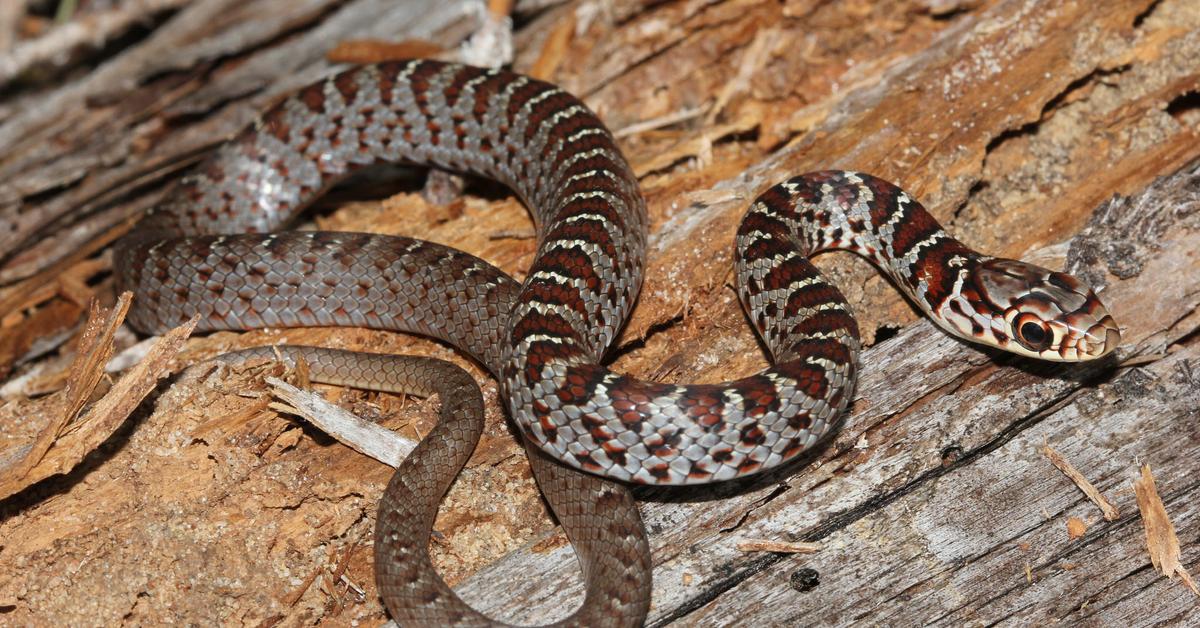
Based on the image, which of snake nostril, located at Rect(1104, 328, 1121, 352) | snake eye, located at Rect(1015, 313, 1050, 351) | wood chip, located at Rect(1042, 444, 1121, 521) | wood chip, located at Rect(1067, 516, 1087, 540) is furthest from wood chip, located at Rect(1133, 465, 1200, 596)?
snake eye, located at Rect(1015, 313, 1050, 351)

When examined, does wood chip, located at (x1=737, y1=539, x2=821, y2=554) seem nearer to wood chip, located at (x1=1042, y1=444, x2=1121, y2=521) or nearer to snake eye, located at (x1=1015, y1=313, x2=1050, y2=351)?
wood chip, located at (x1=1042, y1=444, x2=1121, y2=521)

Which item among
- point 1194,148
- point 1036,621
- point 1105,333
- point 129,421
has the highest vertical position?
point 1194,148

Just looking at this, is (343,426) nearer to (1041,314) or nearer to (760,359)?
(760,359)

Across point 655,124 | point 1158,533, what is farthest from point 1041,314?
→ point 655,124

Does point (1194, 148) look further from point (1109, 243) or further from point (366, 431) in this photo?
point (366, 431)

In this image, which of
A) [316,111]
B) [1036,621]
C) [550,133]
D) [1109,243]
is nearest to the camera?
[1036,621]

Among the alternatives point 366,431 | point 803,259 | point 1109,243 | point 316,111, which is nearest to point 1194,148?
point 1109,243

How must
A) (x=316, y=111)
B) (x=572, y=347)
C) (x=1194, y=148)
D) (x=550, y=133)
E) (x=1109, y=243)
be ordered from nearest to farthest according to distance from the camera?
(x=572, y=347), (x=1109, y=243), (x=1194, y=148), (x=550, y=133), (x=316, y=111)

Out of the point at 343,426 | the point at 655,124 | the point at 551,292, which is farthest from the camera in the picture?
the point at 655,124
